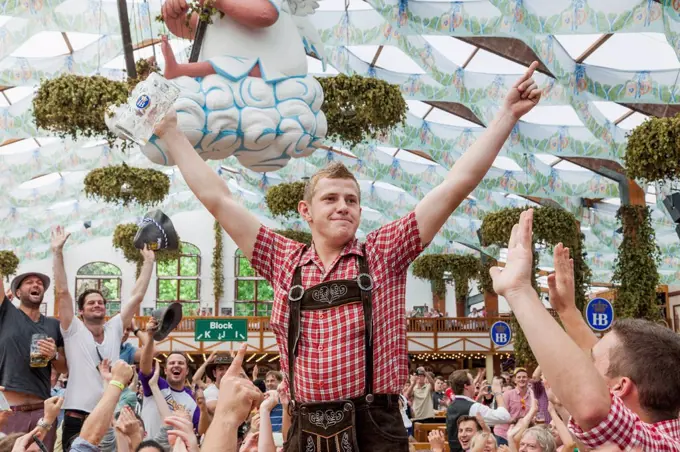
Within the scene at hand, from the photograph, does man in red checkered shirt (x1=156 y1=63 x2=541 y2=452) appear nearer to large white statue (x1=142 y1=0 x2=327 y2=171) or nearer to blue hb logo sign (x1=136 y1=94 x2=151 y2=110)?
blue hb logo sign (x1=136 y1=94 x2=151 y2=110)

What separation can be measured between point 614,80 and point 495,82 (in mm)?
1940

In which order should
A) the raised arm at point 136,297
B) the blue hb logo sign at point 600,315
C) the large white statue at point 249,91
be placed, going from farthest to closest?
the blue hb logo sign at point 600,315 → the raised arm at point 136,297 → the large white statue at point 249,91

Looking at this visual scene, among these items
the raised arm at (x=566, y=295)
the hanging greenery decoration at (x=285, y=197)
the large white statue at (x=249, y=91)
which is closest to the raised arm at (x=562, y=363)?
the raised arm at (x=566, y=295)

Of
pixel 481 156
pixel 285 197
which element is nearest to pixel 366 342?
pixel 481 156

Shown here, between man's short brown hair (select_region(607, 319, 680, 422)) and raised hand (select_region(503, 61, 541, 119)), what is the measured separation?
69 cm

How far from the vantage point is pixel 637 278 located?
38.0ft

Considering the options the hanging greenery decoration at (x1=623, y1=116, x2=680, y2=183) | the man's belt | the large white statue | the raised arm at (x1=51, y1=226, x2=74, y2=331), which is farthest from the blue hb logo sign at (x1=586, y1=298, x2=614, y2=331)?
the man's belt

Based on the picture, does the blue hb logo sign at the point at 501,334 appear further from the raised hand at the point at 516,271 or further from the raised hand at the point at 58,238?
the raised hand at the point at 516,271

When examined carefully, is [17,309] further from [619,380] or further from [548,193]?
[548,193]

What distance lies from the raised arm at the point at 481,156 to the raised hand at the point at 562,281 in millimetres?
272

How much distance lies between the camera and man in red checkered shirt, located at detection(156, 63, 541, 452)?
2.05 meters

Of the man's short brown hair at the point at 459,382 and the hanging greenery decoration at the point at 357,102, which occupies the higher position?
the hanging greenery decoration at the point at 357,102

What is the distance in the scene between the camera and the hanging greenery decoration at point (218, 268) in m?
27.2

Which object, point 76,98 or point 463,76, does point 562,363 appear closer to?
point 76,98
